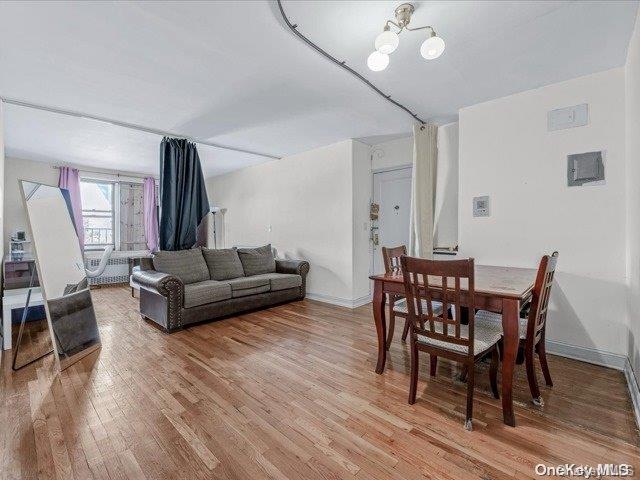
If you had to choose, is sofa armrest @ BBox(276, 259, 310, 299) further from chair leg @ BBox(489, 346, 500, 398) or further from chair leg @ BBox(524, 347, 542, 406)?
chair leg @ BBox(524, 347, 542, 406)

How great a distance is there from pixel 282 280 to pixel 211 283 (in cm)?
103

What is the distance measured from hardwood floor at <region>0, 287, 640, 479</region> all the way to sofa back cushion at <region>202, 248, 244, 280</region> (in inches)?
60.0

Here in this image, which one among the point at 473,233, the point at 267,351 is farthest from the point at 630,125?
the point at 267,351

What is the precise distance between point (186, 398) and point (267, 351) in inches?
34.1

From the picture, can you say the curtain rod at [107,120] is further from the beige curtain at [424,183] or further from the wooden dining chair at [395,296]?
the wooden dining chair at [395,296]

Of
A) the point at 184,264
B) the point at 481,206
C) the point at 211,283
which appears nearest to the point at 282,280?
the point at 211,283

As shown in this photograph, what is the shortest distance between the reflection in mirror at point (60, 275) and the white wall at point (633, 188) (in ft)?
13.9

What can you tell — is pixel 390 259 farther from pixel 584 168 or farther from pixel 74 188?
pixel 74 188

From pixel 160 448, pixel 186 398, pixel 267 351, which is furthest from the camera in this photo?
pixel 267 351

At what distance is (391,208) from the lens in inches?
178

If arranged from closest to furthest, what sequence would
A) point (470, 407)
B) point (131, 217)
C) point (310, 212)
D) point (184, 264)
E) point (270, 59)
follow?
point (470, 407), point (270, 59), point (184, 264), point (310, 212), point (131, 217)

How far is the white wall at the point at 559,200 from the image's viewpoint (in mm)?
2371

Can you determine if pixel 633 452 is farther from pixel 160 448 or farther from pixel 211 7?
pixel 211 7

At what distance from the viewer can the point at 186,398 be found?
1.94 meters
